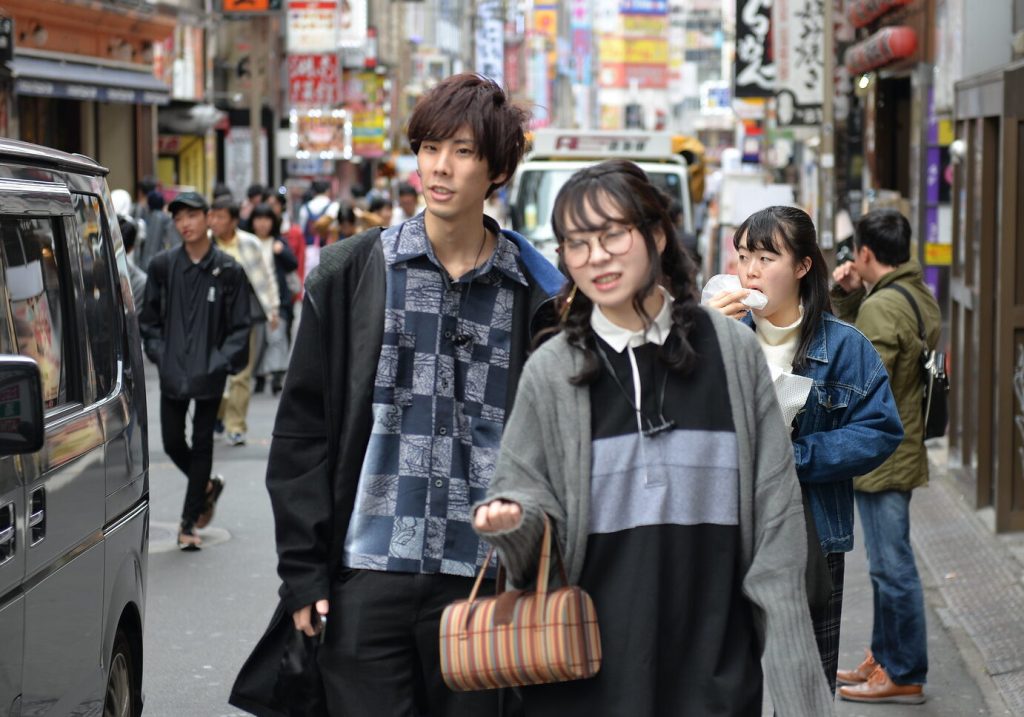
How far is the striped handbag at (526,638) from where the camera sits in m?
2.88

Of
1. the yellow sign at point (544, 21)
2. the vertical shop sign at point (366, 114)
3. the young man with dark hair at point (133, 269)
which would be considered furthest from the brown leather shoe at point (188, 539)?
the yellow sign at point (544, 21)

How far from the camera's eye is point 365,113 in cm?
5178

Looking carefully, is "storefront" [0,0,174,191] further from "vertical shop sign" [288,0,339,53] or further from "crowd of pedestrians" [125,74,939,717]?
"crowd of pedestrians" [125,74,939,717]

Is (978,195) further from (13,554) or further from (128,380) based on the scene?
(13,554)

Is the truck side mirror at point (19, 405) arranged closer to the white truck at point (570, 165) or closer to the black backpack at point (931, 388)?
the black backpack at point (931, 388)

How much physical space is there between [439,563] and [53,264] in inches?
59.0

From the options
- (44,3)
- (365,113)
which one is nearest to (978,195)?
(44,3)

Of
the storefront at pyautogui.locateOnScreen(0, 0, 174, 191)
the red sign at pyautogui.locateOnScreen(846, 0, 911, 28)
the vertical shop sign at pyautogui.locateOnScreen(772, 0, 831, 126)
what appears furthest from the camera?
the storefront at pyautogui.locateOnScreen(0, 0, 174, 191)

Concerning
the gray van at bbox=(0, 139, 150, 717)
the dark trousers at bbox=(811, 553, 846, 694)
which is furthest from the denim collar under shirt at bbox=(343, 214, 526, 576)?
the dark trousers at bbox=(811, 553, 846, 694)

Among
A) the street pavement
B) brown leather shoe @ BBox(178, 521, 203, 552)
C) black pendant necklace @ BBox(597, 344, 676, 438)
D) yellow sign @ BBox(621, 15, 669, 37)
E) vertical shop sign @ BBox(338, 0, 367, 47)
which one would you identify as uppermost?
yellow sign @ BBox(621, 15, 669, 37)

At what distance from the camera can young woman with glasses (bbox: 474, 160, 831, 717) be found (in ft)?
9.66

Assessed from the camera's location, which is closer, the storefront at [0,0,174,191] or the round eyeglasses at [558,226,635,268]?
the round eyeglasses at [558,226,635,268]

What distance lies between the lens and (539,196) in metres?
19.6

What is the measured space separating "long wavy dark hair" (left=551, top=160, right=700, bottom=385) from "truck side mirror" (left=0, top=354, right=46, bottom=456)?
954 mm
